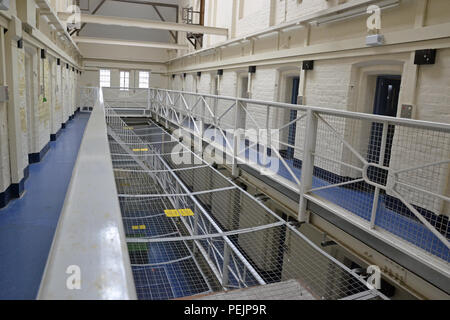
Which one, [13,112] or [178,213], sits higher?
[13,112]

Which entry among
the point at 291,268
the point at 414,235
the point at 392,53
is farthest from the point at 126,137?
the point at 414,235

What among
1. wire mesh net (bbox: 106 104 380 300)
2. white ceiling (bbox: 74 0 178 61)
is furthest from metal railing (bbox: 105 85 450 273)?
white ceiling (bbox: 74 0 178 61)

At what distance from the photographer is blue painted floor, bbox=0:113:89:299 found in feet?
8.72

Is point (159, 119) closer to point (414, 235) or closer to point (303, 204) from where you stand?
point (303, 204)

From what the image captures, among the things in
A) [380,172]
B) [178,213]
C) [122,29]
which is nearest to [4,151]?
[178,213]

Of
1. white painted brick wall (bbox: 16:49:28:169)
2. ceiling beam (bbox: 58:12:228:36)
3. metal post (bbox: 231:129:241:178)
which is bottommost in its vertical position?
metal post (bbox: 231:129:241:178)

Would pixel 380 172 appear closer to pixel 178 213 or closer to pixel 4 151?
pixel 178 213

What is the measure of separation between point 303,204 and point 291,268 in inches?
40.0

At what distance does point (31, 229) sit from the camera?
11.7 feet

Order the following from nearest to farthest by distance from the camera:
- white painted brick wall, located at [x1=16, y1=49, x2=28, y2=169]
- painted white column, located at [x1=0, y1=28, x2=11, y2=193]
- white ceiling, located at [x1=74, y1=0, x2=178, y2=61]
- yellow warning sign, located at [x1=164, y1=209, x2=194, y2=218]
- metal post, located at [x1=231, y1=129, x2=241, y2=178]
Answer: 1. painted white column, located at [x1=0, y1=28, x2=11, y2=193]
2. yellow warning sign, located at [x1=164, y1=209, x2=194, y2=218]
3. white painted brick wall, located at [x1=16, y1=49, x2=28, y2=169]
4. metal post, located at [x1=231, y1=129, x2=241, y2=178]
5. white ceiling, located at [x1=74, y1=0, x2=178, y2=61]

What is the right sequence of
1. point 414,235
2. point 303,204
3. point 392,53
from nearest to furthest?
point 414,235
point 303,204
point 392,53

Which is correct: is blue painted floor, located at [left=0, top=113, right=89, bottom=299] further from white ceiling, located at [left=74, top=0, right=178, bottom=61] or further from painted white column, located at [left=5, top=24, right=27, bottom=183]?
white ceiling, located at [left=74, top=0, right=178, bottom=61]
